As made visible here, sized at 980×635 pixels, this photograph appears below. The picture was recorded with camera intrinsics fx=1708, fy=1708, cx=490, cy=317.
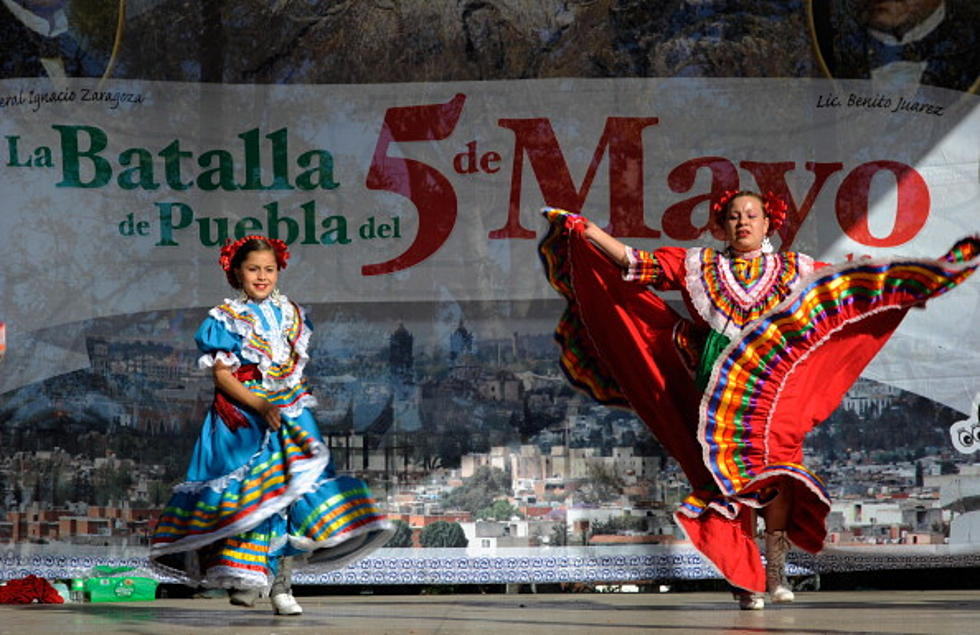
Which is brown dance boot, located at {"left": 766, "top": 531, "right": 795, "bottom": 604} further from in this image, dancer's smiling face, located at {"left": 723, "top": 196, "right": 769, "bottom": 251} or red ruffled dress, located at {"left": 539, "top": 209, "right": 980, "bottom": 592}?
dancer's smiling face, located at {"left": 723, "top": 196, "right": 769, "bottom": 251}

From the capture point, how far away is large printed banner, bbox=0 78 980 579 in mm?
6219

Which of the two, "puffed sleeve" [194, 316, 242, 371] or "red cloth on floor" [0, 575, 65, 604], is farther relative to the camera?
"red cloth on floor" [0, 575, 65, 604]

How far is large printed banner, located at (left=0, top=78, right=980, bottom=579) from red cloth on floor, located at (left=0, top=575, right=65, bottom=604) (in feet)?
0.67

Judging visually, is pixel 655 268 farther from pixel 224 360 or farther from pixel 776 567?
pixel 224 360

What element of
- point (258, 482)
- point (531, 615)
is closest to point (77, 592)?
point (258, 482)

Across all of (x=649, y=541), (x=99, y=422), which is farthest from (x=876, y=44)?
(x=99, y=422)

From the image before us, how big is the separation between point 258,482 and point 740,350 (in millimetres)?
1491

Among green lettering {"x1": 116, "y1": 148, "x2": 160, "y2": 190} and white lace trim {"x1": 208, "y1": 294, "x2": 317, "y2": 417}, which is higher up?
green lettering {"x1": 116, "y1": 148, "x2": 160, "y2": 190}

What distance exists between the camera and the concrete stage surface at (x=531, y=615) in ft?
14.9

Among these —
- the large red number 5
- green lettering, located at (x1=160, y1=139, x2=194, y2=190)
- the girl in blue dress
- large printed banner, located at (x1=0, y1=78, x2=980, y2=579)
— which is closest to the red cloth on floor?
large printed banner, located at (x1=0, y1=78, x2=980, y2=579)

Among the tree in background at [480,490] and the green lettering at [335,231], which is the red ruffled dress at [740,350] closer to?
the tree in background at [480,490]

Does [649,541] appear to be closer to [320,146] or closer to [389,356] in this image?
[389,356]

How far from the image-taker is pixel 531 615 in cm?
513

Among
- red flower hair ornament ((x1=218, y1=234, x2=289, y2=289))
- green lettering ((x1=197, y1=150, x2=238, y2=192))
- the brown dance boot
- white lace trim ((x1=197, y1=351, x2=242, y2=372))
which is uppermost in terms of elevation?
green lettering ((x1=197, y1=150, x2=238, y2=192))
